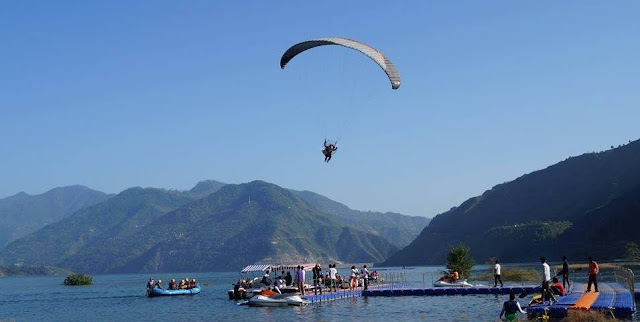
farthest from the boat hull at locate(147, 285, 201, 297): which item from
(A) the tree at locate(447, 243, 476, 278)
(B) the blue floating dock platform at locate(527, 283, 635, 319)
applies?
(B) the blue floating dock platform at locate(527, 283, 635, 319)

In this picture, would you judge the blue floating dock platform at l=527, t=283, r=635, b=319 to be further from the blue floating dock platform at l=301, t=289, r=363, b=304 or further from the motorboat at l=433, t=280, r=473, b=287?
the motorboat at l=433, t=280, r=473, b=287

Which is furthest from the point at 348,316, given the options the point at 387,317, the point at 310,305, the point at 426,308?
the point at 310,305

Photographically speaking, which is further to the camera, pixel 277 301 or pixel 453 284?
pixel 453 284

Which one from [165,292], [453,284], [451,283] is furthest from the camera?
[165,292]

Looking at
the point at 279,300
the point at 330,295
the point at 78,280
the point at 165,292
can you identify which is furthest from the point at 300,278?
the point at 78,280

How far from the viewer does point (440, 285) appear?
5644 cm

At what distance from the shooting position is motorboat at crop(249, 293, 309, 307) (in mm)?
46969

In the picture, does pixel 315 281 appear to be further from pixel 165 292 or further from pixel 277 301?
pixel 165 292

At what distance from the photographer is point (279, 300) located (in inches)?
1880

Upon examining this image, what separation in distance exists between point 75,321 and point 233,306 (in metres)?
10.9

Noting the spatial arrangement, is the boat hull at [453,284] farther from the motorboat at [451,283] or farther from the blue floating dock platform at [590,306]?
the blue floating dock platform at [590,306]

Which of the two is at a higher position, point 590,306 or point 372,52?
point 372,52

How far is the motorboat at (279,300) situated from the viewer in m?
47.0

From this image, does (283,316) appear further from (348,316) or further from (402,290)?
(402,290)
